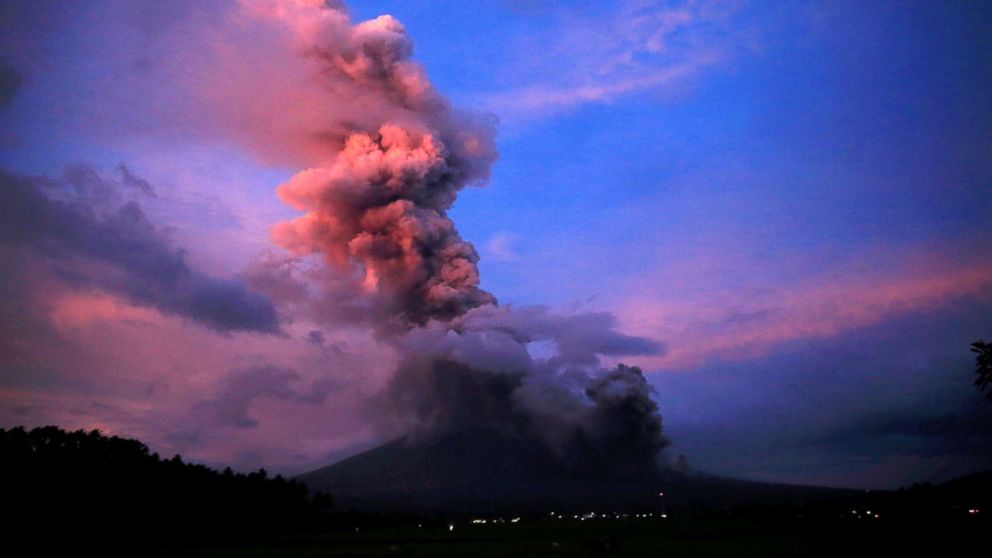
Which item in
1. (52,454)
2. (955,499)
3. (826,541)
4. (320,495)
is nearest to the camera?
(826,541)

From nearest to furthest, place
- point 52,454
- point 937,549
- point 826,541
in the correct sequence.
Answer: point 937,549 < point 826,541 < point 52,454

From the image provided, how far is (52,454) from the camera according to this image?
233 feet

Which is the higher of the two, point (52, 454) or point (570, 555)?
point (52, 454)

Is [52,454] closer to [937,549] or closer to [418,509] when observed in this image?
[937,549]

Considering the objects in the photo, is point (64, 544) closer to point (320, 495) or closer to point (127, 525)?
point (127, 525)

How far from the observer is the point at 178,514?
7375 cm

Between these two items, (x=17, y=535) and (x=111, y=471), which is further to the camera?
(x=111, y=471)

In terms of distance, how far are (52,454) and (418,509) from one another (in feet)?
365

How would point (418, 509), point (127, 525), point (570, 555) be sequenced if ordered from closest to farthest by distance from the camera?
point (570, 555), point (127, 525), point (418, 509)

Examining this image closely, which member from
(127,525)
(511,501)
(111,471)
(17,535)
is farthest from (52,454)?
(511,501)

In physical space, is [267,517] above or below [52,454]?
below

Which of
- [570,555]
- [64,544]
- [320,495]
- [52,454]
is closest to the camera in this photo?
[570,555]

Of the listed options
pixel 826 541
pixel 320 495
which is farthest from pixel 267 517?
pixel 826 541

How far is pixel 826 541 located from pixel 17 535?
188 ft
